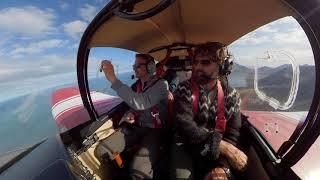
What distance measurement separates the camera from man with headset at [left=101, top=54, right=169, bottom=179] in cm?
340

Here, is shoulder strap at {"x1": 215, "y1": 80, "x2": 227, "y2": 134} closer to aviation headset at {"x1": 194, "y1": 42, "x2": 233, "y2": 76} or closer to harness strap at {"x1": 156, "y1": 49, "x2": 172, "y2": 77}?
aviation headset at {"x1": 194, "y1": 42, "x2": 233, "y2": 76}

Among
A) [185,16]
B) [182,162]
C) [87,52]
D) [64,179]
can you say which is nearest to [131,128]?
[182,162]

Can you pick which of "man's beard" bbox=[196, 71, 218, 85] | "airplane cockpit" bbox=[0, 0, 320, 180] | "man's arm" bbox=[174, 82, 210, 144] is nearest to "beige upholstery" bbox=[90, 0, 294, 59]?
"airplane cockpit" bbox=[0, 0, 320, 180]

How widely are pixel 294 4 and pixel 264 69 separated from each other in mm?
1852

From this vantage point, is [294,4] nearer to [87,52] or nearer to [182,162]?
[182,162]

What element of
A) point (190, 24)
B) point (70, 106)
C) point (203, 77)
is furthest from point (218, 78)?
point (70, 106)

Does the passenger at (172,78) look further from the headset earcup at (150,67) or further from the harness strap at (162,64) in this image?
the headset earcup at (150,67)

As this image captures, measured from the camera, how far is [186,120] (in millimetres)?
3137

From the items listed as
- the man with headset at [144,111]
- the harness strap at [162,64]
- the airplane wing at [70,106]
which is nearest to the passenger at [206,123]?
the man with headset at [144,111]

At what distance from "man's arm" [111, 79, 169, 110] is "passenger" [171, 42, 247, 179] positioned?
0.40m

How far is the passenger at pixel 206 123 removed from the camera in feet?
10.2

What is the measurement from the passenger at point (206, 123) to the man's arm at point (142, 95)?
402 millimetres

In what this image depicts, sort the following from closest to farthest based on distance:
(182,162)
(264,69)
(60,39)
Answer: (182,162), (264,69), (60,39)

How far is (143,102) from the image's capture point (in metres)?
3.58
